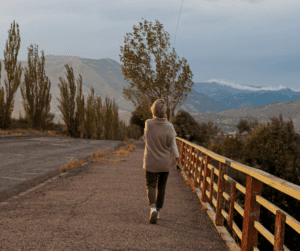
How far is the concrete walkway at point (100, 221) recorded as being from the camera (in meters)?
4.43

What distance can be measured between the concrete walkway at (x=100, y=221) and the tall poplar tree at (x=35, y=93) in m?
26.2

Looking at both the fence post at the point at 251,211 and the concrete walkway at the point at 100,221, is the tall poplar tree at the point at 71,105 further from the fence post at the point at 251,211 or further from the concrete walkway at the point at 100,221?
the fence post at the point at 251,211

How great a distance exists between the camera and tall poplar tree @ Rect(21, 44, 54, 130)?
33094 mm

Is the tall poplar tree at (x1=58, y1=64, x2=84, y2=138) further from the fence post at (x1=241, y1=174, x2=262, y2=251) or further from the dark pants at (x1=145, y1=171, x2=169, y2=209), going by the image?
the fence post at (x1=241, y1=174, x2=262, y2=251)

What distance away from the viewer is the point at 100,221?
553 centimetres

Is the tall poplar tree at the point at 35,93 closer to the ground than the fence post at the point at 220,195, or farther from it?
farther from it

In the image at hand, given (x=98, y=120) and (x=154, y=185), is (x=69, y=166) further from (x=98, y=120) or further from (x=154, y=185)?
(x=98, y=120)

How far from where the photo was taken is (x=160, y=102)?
5.57 meters

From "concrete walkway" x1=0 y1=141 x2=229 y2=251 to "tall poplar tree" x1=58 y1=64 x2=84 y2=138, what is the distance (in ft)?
97.6

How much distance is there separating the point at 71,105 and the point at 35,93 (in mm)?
5428

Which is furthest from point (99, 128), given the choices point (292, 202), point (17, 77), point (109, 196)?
point (109, 196)

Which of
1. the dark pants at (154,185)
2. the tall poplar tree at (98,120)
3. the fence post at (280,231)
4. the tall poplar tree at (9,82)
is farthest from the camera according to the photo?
the tall poplar tree at (98,120)

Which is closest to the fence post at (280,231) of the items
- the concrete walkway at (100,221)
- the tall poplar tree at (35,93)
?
the concrete walkway at (100,221)

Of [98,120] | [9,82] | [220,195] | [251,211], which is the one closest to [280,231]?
[251,211]
